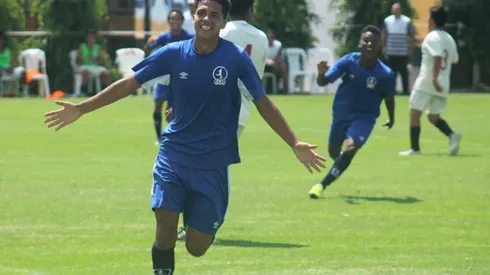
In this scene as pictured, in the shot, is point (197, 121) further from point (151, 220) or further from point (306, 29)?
point (306, 29)

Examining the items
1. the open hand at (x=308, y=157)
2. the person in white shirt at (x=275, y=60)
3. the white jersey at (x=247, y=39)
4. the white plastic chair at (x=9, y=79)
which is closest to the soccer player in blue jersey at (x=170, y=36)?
the white jersey at (x=247, y=39)

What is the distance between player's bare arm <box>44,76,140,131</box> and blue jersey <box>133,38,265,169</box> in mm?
124

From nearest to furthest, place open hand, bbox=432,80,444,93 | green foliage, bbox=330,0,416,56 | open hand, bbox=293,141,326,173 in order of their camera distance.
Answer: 1. open hand, bbox=293,141,326,173
2. open hand, bbox=432,80,444,93
3. green foliage, bbox=330,0,416,56

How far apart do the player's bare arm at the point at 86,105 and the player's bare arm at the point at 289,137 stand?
2.69ft

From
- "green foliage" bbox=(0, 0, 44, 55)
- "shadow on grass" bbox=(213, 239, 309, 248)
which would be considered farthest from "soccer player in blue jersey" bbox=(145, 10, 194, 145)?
"green foliage" bbox=(0, 0, 44, 55)

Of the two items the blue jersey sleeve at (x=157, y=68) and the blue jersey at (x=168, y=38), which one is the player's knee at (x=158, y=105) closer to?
the blue jersey at (x=168, y=38)

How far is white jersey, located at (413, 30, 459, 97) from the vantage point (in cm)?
2075

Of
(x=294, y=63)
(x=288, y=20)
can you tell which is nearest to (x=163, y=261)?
(x=294, y=63)

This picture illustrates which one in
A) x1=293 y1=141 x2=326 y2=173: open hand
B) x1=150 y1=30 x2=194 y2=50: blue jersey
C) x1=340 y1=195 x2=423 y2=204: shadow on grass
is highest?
x1=293 y1=141 x2=326 y2=173: open hand

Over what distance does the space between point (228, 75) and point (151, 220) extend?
183 inches

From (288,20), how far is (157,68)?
30302 mm

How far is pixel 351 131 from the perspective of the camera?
15141mm

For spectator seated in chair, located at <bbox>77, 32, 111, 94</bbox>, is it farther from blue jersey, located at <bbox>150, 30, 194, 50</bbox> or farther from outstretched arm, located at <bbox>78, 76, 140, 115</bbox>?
outstretched arm, located at <bbox>78, 76, 140, 115</bbox>

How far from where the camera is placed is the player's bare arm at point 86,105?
8.41 metres
